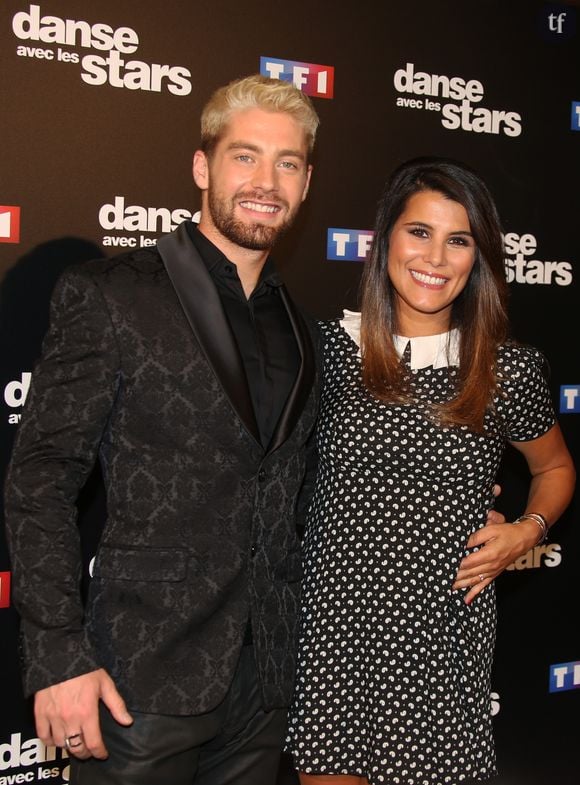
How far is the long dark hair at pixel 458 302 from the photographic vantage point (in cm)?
202

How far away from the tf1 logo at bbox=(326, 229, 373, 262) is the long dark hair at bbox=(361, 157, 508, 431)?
745 mm

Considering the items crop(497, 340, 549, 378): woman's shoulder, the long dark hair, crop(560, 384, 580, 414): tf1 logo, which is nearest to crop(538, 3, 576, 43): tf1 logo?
crop(560, 384, 580, 414): tf1 logo

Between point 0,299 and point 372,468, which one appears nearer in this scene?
point 372,468

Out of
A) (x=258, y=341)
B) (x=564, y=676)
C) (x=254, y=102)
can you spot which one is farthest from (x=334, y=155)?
(x=564, y=676)

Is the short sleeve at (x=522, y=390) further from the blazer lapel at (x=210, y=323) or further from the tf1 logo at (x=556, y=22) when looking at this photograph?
the tf1 logo at (x=556, y=22)

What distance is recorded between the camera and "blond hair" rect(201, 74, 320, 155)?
191 centimetres

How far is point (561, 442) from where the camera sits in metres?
2.35

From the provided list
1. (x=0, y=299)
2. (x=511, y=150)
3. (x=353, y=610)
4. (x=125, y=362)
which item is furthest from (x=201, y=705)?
(x=511, y=150)

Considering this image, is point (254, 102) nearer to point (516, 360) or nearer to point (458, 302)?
point (458, 302)

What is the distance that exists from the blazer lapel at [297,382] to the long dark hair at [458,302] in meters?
0.17

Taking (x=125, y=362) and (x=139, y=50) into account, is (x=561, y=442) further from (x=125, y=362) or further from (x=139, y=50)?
(x=139, y=50)

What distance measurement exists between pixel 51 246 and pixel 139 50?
26.9 inches

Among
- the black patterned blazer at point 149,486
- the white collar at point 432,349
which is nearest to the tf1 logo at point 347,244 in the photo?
the white collar at point 432,349

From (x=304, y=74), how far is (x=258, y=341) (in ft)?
4.53
